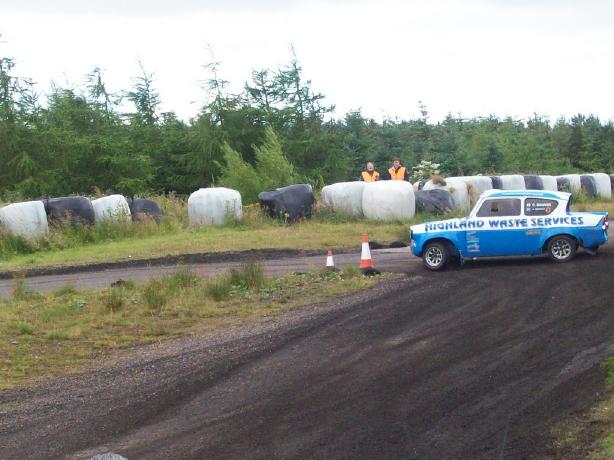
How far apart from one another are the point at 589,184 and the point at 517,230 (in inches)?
766

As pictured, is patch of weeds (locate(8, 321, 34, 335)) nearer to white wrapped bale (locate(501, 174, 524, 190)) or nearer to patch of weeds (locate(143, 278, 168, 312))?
patch of weeds (locate(143, 278, 168, 312))

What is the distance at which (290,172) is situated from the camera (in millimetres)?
35094

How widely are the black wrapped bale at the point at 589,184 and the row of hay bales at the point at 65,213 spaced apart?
1647 cm

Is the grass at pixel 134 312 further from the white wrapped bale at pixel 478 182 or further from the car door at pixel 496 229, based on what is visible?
the white wrapped bale at pixel 478 182

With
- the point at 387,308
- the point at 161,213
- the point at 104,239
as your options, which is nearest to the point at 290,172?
the point at 161,213

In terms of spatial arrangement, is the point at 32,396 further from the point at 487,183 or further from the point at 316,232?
the point at 487,183

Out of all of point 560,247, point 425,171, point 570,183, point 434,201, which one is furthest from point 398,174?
point 560,247

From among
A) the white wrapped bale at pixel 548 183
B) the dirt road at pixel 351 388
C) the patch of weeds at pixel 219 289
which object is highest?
the white wrapped bale at pixel 548 183

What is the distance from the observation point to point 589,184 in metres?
36.5

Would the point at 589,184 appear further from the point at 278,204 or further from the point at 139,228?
the point at 139,228

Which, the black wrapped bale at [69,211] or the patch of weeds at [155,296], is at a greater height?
the black wrapped bale at [69,211]

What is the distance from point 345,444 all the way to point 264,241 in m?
17.6

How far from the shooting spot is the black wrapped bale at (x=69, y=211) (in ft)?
88.6

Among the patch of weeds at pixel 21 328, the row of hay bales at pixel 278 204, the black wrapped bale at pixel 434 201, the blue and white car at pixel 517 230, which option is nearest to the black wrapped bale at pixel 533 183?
the row of hay bales at pixel 278 204
